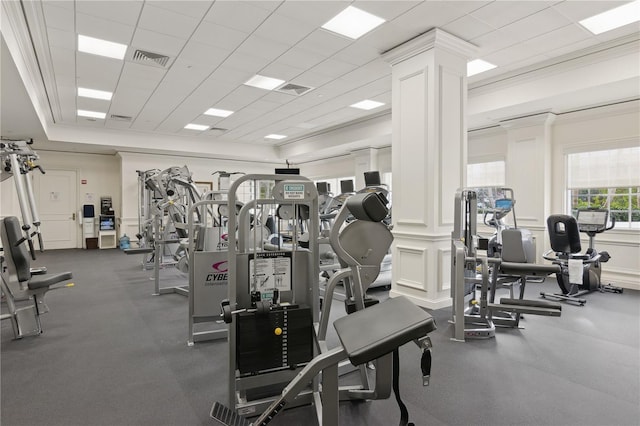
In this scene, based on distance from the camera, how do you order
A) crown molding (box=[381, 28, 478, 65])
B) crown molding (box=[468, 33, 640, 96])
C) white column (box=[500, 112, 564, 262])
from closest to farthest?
crown molding (box=[381, 28, 478, 65]), crown molding (box=[468, 33, 640, 96]), white column (box=[500, 112, 564, 262])

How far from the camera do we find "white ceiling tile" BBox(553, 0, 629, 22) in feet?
11.6

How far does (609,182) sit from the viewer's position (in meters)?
5.88

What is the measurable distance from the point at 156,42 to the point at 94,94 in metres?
2.85

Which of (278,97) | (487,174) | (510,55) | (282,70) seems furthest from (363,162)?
(510,55)

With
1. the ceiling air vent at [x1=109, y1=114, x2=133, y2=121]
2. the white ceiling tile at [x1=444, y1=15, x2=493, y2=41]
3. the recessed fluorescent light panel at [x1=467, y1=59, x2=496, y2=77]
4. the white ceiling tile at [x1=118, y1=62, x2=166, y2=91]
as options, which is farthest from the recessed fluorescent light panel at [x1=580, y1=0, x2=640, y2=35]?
the ceiling air vent at [x1=109, y1=114, x2=133, y2=121]

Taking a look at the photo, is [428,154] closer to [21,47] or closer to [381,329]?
[381,329]

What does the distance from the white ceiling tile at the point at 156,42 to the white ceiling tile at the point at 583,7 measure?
4.27 meters

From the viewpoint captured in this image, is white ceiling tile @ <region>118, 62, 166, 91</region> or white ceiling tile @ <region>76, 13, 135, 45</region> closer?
white ceiling tile @ <region>76, 13, 135, 45</region>

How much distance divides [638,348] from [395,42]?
410 centimetres

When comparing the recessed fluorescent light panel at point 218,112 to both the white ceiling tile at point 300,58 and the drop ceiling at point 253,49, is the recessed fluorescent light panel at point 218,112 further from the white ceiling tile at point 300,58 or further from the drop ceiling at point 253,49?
the white ceiling tile at point 300,58

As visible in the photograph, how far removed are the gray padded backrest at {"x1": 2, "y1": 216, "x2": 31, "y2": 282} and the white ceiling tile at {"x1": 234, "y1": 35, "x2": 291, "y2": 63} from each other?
10.6 ft

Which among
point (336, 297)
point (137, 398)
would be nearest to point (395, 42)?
point (336, 297)

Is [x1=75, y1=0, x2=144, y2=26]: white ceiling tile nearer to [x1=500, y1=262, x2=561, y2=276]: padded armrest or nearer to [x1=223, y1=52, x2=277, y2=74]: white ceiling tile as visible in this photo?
[x1=223, y1=52, x2=277, y2=74]: white ceiling tile

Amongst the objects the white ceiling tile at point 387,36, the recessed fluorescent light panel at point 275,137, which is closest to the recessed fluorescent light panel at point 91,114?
the recessed fluorescent light panel at point 275,137
